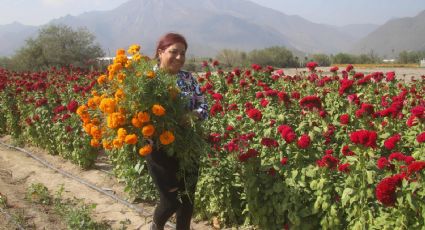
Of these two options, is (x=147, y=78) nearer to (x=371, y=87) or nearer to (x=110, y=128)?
(x=110, y=128)

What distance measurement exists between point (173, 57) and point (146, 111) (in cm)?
52

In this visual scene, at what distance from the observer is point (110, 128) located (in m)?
3.58

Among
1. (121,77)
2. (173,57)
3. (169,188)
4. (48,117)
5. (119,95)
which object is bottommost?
(169,188)

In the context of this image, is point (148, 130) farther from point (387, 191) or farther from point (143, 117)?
point (387, 191)

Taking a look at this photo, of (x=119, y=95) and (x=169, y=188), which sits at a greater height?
(x=119, y=95)

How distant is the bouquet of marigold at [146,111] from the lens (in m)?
3.29

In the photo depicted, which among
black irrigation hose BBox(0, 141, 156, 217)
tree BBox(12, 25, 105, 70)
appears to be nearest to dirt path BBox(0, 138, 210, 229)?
black irrigation hose BBox(0, 141, 156, 217)

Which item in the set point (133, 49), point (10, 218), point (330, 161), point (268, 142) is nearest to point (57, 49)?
point (10, 218)

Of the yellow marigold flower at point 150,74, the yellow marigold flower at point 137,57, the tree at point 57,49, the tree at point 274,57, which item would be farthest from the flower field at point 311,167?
the tree at point 274,57

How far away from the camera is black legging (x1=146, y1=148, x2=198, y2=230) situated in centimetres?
357

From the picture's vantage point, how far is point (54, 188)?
6840 millimetres

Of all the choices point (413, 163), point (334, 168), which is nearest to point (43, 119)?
point (334, 168)

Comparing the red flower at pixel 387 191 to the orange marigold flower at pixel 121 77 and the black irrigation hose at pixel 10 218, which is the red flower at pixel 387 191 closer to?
the orange marigold flower at pixel 121 77

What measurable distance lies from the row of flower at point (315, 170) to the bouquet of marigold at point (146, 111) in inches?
23.8
